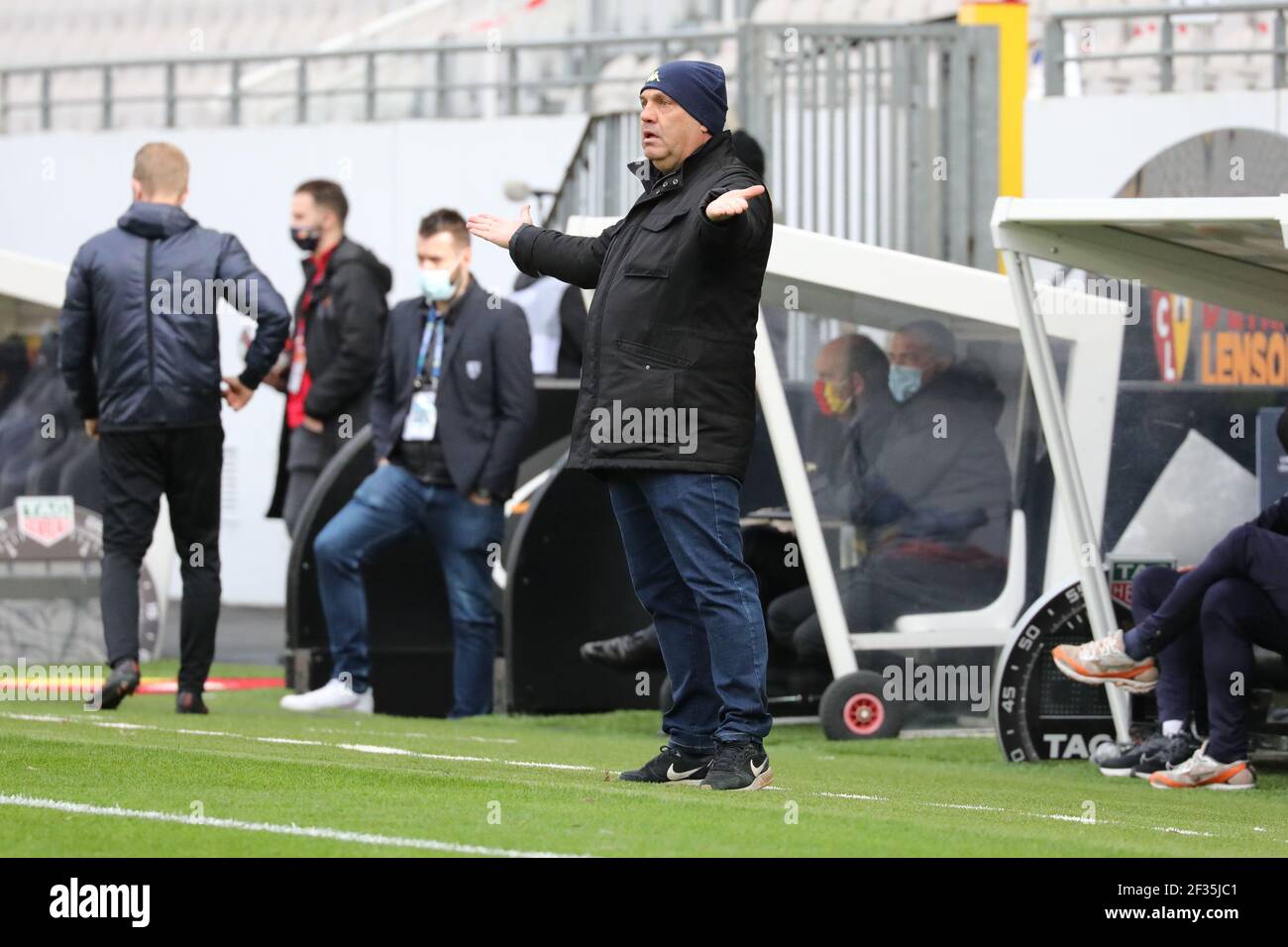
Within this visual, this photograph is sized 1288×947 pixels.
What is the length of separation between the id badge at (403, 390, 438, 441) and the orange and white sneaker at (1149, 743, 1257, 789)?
3503 millimetres

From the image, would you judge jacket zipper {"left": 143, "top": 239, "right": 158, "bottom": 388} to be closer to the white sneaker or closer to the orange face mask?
the white sneaker

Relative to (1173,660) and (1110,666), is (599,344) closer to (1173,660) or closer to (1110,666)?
(1110,666)

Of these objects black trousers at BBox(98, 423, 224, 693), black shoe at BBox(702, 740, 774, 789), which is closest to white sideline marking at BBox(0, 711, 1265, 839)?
black shoe at BBox(702, 740, 774, 789)

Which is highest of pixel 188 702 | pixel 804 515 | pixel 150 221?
pixel 150 221

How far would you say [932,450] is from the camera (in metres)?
8.91

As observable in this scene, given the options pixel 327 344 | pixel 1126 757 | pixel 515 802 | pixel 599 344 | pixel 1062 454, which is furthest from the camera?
pixel 327 344

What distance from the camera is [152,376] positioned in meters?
8.58

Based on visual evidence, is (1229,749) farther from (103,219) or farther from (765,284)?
(103,219)

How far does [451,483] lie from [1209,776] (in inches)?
137

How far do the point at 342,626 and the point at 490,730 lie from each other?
0.97 meters

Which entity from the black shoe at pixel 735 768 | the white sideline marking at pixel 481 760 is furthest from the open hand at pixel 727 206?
the white sideline marking at pixel 481 760

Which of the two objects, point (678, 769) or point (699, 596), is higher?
point (699, 596)

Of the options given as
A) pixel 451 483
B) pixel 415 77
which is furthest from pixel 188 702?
pixel 415 77
